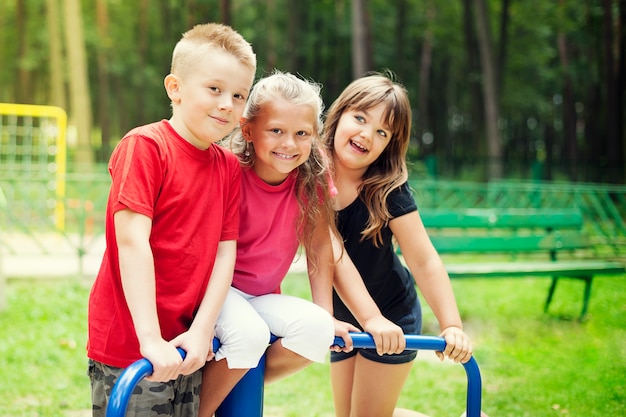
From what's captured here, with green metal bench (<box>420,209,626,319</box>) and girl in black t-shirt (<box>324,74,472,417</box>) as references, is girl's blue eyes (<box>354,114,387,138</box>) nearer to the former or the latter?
girl in black t-shirt (<box>324,74,472,417</box>)

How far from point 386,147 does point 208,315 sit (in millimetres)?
1104

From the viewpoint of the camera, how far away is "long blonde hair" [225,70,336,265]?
6.77 feet

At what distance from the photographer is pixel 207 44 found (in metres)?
1.83

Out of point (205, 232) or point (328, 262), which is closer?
point (205, 232)

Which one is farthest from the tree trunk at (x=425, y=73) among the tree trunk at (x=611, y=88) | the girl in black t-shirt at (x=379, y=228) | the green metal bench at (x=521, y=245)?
the girl in black t-shirt at (x=379, y=228)

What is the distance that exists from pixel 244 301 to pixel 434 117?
3020cm

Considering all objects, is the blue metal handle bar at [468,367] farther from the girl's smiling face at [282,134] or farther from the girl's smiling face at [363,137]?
the girl's smiling face at [363,137]

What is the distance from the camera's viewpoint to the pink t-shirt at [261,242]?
205cm

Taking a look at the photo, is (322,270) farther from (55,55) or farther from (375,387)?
(55,55)

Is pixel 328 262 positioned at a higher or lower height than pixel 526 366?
higher

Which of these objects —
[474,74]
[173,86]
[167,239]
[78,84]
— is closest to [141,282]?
[167,239]

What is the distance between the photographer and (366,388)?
8.91ft

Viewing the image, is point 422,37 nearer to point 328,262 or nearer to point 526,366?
point 526,366

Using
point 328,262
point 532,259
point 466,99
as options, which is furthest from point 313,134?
point 466,99
